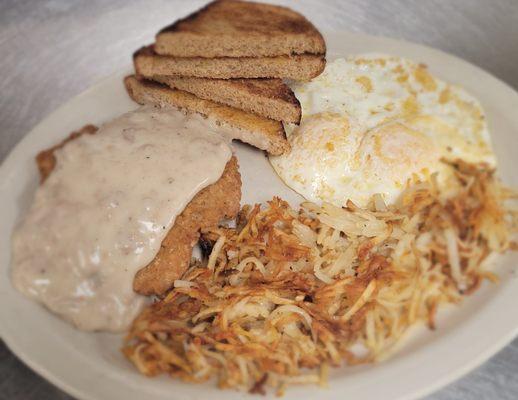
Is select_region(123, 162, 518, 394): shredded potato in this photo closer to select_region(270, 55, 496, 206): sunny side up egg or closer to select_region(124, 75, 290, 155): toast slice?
select_region(270, 55, 496, 206): sunny side up egg

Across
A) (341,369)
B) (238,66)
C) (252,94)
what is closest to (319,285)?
(341,369)

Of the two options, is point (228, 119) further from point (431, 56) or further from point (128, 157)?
point (431, 56)

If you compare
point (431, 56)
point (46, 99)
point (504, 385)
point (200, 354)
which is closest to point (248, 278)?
point (200, 354)

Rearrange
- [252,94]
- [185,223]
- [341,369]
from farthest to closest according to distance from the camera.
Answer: [252,94]
[185,223]
[341,369]

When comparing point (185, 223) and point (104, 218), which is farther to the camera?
point (185, 223)

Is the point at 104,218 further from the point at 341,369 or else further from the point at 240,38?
the point at 240,38

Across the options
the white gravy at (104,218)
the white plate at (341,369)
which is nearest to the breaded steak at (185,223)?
the white gravy at (104,218)
